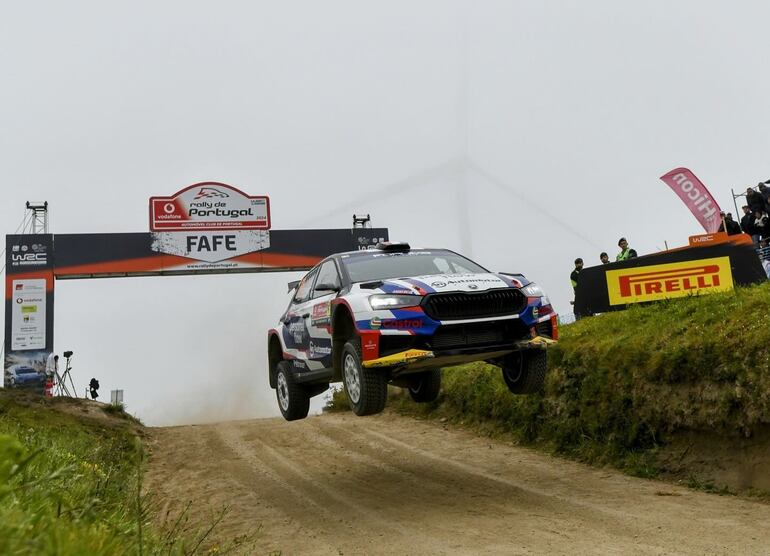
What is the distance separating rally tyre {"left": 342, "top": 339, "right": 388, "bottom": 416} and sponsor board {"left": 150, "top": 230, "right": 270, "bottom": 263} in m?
20.5

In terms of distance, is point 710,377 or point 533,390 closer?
point 533,390

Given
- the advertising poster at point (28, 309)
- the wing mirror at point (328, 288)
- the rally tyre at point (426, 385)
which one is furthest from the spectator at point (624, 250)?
the advertising poster at point (28, 309)

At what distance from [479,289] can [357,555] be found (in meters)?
3.07

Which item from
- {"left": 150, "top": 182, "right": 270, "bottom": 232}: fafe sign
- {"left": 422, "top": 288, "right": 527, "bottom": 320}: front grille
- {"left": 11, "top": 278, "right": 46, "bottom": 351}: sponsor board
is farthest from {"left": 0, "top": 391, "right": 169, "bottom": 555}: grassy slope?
{"left": 150, "top": 182, "right": 270, "bottom": 232}: fafe sign

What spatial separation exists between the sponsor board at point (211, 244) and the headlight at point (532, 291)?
20828 mm

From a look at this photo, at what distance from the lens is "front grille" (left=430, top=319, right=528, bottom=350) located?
711 centimetres

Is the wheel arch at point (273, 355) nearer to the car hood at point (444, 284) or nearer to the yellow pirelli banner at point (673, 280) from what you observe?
the car hood at point (444, 284)

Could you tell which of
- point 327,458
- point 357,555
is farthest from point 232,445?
point 357,555

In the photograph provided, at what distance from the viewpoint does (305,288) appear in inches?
397

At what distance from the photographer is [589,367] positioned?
457 inches

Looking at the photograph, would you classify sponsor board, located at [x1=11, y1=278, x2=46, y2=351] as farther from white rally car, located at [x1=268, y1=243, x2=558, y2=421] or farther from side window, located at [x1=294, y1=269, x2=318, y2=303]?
white rally car, located at [x1=268, y1=243, x2=558, y2=421]

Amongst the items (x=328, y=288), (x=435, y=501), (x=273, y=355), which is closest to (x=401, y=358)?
(x=328, y=288)

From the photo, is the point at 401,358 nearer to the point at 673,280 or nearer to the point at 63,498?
the point at 63,498

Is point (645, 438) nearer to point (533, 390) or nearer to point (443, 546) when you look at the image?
point (533, 390)
